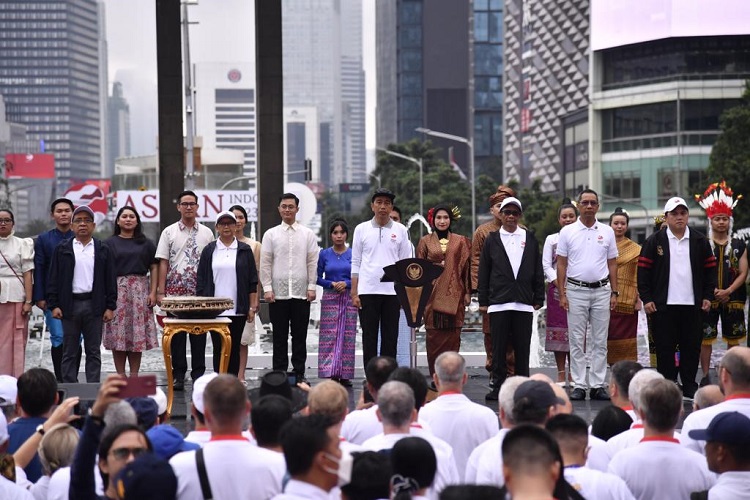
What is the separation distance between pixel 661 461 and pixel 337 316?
23.8 feet

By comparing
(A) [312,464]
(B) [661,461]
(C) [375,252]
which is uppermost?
(C) [375,252]

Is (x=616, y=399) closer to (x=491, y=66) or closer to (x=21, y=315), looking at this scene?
(x=21, y=315)

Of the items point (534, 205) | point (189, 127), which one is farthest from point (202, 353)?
point (534, 205)

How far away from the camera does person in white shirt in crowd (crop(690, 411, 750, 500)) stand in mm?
5746

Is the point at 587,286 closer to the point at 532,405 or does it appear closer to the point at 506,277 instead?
the point at 506,277

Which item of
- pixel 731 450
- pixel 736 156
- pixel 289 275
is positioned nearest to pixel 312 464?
pixel 731 450

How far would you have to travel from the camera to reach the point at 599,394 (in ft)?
38.2

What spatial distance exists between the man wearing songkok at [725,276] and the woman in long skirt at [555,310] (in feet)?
4.36

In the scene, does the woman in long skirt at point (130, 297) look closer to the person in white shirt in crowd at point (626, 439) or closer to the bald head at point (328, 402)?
the bald head at point (328, 402)

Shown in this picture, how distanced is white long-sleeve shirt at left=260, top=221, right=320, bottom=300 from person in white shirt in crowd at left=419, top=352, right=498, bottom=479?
556 cm

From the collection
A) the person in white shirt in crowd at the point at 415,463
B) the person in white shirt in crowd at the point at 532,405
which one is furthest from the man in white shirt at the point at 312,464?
the person in white shirt in crowd at the point at 532,405

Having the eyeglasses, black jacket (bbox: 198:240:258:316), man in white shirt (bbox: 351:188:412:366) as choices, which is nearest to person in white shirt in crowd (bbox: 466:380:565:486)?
the eyeglasses

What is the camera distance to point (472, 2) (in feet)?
522

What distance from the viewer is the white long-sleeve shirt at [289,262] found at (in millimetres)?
12414
